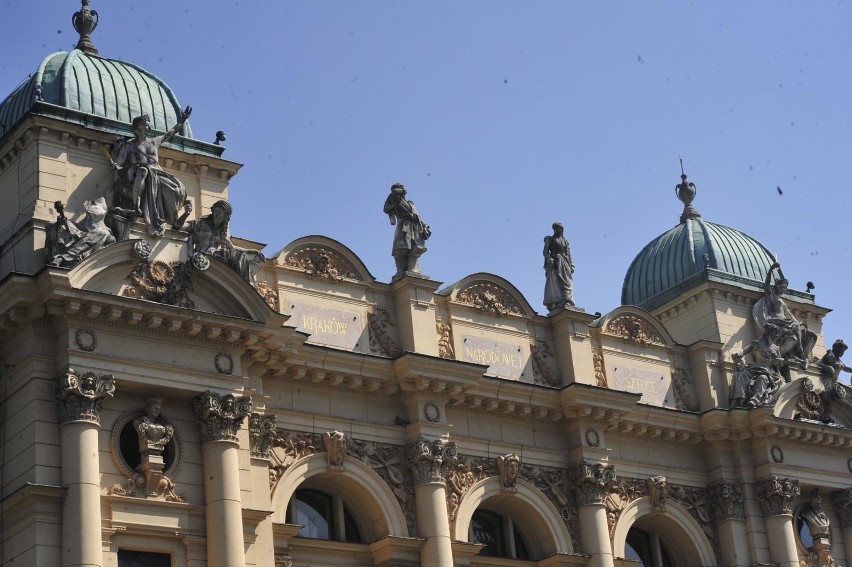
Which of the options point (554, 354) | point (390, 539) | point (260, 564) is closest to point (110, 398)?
point (260, 564)

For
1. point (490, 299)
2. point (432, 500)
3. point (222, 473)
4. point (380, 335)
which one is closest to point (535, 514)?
point (432, 500)

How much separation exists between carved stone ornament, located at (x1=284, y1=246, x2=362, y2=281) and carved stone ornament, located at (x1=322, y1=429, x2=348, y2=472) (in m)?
3.41

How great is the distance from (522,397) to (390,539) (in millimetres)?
4799

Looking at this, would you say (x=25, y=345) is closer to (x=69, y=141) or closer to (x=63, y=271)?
(x=63, y=271)

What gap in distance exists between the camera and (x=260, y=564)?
94.3 ft

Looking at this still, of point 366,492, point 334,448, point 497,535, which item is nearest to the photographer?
point 334,448

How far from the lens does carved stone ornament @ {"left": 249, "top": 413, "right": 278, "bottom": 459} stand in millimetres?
29875

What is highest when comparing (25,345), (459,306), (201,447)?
(459,306)

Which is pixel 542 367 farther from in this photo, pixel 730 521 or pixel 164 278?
pixel 164 278

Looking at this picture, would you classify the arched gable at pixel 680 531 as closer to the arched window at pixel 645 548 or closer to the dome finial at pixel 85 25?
the arched window at pixel 645 548

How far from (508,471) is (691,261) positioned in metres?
10.8

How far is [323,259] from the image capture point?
3272 cm

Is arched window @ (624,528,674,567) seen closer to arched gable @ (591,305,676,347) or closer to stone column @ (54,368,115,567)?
arched gable @ (591,305,676,347)

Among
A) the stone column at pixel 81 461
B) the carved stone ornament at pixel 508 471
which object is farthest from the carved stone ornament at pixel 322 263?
the stone column at pixel 81 461
